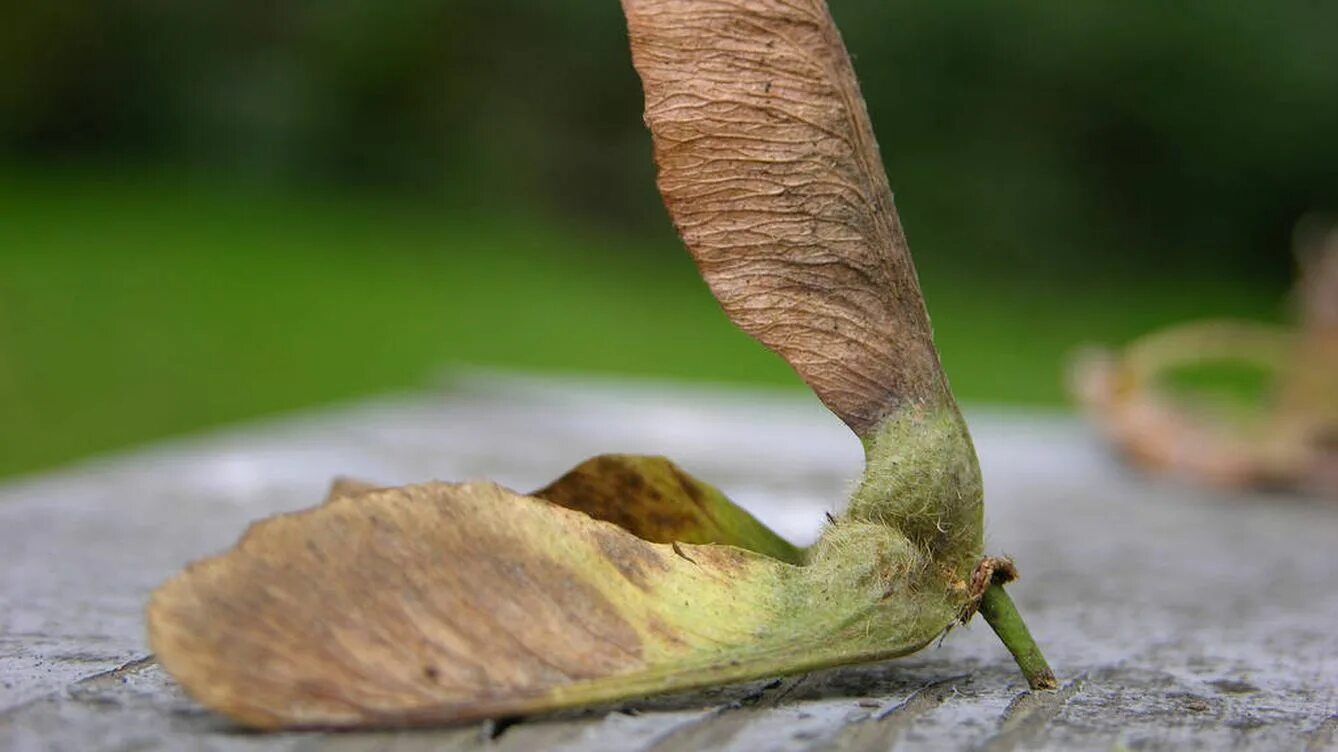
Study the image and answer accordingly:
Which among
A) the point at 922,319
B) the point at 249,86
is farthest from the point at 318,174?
the point at 922,319

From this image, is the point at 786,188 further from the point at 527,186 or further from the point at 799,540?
the point at 527,186

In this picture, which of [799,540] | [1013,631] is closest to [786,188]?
[1013,631]

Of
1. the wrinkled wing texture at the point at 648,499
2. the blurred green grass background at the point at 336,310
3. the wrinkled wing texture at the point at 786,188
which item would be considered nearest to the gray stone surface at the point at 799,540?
the wrinkled wing texture at the point at 648,499

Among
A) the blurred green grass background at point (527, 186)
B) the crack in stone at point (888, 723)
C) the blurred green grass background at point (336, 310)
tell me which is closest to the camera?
the crack in stone at point (888, 723)

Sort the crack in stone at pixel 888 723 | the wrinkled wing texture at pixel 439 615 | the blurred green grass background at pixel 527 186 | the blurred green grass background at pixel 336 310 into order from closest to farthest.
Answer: the wrinkled wing texture at pixel 439 615 → the crack in stone at pixel 888 723 → the blurred green grass background at pixel 336 310 → the blurred green grass background at pixel 527 186

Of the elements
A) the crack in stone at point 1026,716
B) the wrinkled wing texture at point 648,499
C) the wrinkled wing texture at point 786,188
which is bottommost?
the crack in stone at point 1026,716

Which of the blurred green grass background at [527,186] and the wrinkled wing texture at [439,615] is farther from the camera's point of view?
the blurred green grass background at [527,186]

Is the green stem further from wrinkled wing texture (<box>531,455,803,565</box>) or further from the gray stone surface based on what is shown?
wrinkled wing texture (<box>531,455,803,565</box>)

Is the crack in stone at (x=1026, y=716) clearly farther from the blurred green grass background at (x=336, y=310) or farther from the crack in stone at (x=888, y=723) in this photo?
the blurred green grass background at (x=336, y=310)
